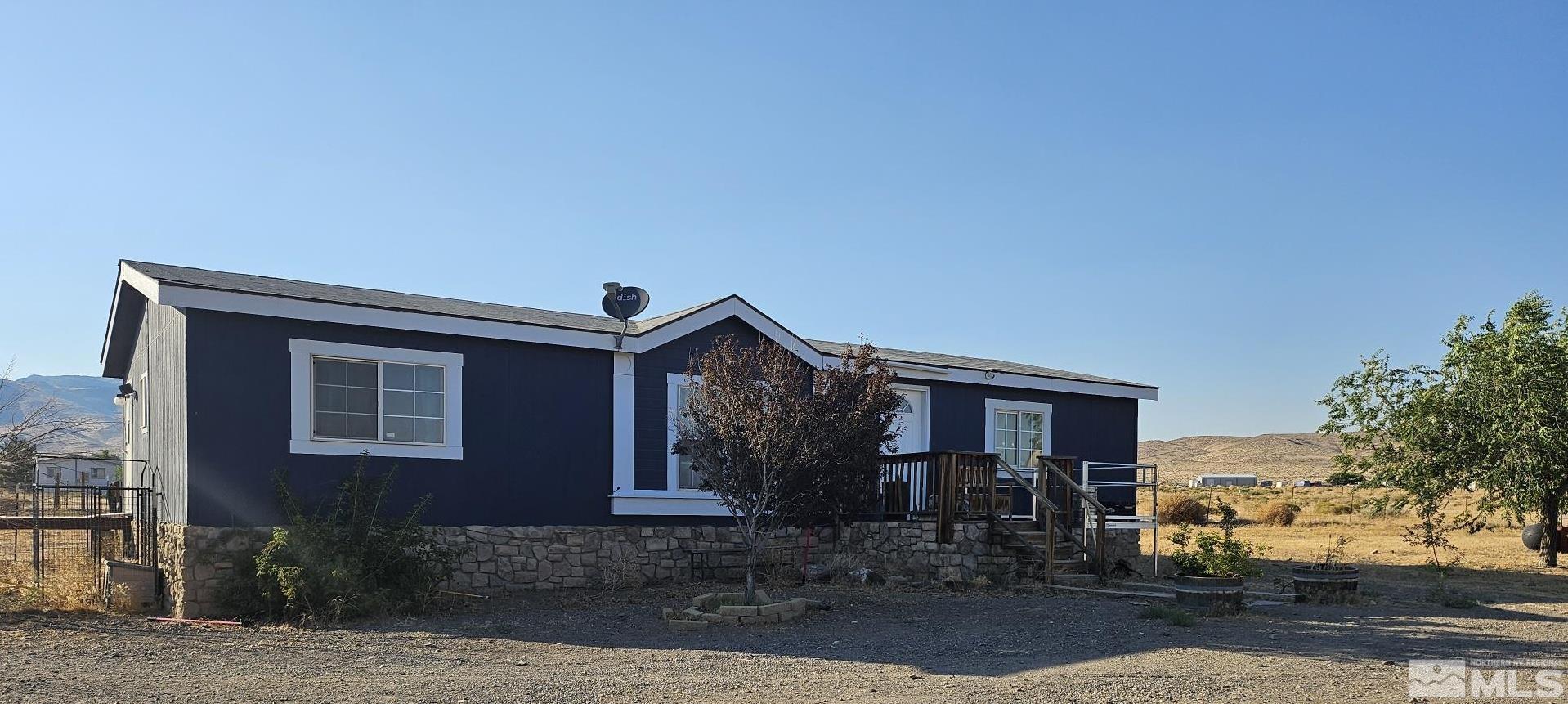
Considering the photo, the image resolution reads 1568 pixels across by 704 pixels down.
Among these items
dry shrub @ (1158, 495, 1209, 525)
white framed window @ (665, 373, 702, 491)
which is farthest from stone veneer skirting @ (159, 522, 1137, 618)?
dry shrub @ (1158, 495, 1209, 525)

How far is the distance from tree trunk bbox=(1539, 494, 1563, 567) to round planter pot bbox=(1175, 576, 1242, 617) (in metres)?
10.3

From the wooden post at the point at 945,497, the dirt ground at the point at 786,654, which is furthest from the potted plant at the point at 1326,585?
the wooden post at the point at 945,497

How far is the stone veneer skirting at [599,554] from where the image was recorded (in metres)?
11.5

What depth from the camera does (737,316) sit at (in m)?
15.0

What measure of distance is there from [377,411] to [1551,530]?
58.1 ft

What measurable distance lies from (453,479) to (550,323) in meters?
2.07

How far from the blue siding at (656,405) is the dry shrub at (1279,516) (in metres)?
24.2

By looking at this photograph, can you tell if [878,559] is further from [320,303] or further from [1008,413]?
[320,303]

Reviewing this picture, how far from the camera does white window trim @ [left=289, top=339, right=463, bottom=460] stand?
39.5ft

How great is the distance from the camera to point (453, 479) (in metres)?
13.0

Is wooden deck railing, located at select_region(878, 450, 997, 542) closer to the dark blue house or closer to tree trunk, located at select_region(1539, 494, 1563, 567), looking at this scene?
the dark blue house

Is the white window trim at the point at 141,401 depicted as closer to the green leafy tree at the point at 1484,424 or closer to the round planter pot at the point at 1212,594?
the round planter pot at the point at 1212,594

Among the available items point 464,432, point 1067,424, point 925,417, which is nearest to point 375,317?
point 464,432

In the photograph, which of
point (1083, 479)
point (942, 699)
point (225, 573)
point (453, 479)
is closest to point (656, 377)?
point (453, 479)
